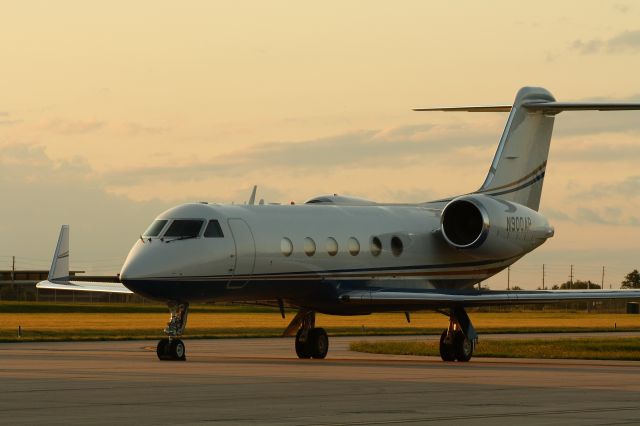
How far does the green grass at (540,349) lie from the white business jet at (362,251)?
1.94 meters

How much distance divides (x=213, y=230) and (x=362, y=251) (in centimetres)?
466

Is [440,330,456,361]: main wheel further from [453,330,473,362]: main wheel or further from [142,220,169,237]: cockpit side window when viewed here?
[142,220,169,237]: cockpit side window

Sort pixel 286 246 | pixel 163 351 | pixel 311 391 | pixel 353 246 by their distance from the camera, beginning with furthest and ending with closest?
1. pixel 353 246
2. pixel 286 246
3. pixel 163 351
4. pixel 311 391

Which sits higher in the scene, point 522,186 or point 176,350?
point 522,186

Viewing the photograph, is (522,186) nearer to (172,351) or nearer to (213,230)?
(213,230)

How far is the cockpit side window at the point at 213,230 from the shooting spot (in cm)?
3038

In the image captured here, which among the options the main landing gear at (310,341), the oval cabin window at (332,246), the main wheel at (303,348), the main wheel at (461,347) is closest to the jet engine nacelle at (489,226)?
the main wheel at (461,347)

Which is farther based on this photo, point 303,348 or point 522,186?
point 522,186

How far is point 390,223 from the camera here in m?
34.9

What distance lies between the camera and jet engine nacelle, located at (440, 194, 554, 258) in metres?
34.4

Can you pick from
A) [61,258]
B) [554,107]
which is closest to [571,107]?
[554,107]

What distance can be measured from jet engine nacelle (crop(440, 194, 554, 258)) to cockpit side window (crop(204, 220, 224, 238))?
6971 mm

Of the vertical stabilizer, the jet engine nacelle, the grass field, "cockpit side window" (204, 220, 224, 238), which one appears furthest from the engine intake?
the grass field

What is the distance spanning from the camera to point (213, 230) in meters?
30.5
